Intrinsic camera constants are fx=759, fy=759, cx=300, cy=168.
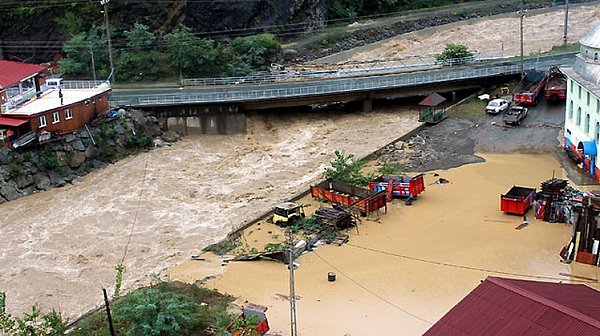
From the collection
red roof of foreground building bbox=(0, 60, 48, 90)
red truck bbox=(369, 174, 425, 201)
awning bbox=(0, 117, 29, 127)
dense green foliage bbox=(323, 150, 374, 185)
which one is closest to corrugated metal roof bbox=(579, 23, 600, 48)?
red truck bbox=(369, 174, 425, 201)

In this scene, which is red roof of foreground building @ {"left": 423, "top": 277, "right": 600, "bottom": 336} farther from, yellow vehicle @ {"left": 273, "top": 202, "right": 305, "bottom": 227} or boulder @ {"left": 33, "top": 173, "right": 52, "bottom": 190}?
boulder @ {"left": 33, "top": 173, "right": 52, "bottom": 190}

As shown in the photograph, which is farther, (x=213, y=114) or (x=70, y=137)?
(x=213, y=114)

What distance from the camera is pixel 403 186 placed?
3906cm

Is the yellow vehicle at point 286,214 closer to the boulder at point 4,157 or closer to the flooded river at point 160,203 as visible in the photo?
the flooded river at point 160,203

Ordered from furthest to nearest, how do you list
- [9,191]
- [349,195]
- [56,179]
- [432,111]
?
[432,111] → [56,179] → [9,191] → [349,195]

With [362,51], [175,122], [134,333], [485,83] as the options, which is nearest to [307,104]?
[175,122]

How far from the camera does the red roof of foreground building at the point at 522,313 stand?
19.6 meters

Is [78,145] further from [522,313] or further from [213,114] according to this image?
[522,313]

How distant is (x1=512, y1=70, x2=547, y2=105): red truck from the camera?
52.5 m

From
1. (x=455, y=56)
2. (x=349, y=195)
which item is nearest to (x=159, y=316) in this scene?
(x=349, y=195)

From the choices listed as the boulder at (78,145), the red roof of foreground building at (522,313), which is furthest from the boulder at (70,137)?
the red roof of foreground building at (522,313)

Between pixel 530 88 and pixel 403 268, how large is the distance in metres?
28.1

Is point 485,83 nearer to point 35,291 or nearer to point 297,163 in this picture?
point 297,163

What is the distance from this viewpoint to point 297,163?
4778 cm
